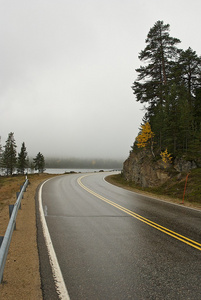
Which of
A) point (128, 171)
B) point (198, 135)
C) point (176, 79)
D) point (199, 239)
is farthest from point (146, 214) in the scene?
point (176, 79)

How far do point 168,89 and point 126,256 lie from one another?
87.4ft

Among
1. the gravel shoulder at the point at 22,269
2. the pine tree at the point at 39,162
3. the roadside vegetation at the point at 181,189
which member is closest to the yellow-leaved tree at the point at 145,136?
the roadside vegetation at the point at 181,189

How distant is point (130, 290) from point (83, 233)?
10.7ft

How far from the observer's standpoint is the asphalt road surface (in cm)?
347

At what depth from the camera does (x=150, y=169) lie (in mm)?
23203

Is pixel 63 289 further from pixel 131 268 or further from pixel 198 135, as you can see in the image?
pixel 198 135

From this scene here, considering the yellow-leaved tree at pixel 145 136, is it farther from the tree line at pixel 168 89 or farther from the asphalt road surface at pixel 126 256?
the asphalt road surface at pixel 126 256

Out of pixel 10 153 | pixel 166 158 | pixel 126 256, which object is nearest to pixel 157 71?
pixel 166 158

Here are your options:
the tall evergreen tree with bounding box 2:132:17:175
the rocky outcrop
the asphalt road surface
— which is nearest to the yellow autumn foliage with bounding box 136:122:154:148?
the rocky outcrop

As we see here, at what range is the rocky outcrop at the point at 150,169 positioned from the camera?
65.4ft

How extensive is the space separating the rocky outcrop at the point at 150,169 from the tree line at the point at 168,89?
183cm

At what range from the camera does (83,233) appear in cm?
647

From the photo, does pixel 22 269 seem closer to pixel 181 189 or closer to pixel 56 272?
pixel 56 272

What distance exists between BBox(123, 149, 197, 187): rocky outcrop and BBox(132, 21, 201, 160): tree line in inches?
72.0
